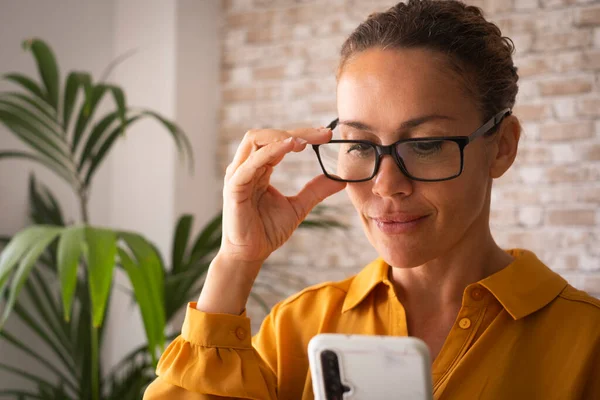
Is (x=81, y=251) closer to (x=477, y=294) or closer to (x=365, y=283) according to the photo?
(x=365, y=283)

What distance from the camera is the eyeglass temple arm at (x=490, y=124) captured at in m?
1.18

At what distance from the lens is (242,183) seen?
1.26 meters

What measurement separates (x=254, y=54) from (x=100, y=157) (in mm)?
1246

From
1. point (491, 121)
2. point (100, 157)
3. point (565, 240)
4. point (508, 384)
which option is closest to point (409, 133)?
point (491, 121)

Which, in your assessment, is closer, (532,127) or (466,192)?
(466,192)

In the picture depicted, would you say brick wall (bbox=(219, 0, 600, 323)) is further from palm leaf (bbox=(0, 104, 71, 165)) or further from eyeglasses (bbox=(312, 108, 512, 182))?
eyeglasses (bbox=(312, 108, 512, 182))

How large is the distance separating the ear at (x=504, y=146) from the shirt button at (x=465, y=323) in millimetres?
256

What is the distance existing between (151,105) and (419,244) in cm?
227

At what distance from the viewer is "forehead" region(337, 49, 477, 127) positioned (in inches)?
45.3

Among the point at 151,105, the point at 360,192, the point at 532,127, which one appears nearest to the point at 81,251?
the point at 360,192

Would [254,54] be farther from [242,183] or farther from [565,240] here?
[242,183]

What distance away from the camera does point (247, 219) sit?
1289mm

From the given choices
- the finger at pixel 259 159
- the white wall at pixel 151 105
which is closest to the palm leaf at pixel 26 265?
the finger at pixel 259 159

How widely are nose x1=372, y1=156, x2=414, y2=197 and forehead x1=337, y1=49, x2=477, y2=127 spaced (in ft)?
0.23
